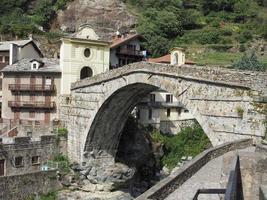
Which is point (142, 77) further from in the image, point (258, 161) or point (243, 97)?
point (258, 161)

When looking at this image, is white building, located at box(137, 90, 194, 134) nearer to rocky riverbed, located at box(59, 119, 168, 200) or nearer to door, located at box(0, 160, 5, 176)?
rocky riverbed, located at box(59, 119, 168, 200)

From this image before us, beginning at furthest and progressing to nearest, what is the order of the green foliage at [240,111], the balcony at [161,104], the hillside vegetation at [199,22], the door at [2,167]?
the hillside vegetation at [199,22] → the balcony at [161,104] → the door at [2,167] → the green foliage at [240,111]

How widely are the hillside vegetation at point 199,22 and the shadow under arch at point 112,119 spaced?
1135 inches

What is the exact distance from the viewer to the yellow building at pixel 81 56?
3706 cm

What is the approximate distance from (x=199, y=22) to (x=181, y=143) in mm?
40563

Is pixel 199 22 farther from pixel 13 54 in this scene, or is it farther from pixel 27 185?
pixel 27 185

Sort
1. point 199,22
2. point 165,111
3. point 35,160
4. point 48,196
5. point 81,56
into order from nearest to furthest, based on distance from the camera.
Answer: point 48,196, point 35,160, point 81,56, point 165,111, point 199,22

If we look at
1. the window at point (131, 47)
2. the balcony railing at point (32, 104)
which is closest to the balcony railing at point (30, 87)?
the balcony railing at point (32, 104)

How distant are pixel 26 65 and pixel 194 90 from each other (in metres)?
20.6

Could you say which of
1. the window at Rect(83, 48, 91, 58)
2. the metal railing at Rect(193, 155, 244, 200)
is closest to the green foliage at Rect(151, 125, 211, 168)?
the window at Rect(83, 48, 91, 58)

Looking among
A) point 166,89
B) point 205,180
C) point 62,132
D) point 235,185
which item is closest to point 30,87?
point 62,132

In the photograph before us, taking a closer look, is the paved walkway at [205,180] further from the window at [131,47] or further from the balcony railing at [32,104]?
the window at [131,47]

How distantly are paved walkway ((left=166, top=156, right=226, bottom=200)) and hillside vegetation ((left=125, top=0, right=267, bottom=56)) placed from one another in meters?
49.4

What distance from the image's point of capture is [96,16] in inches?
2958
